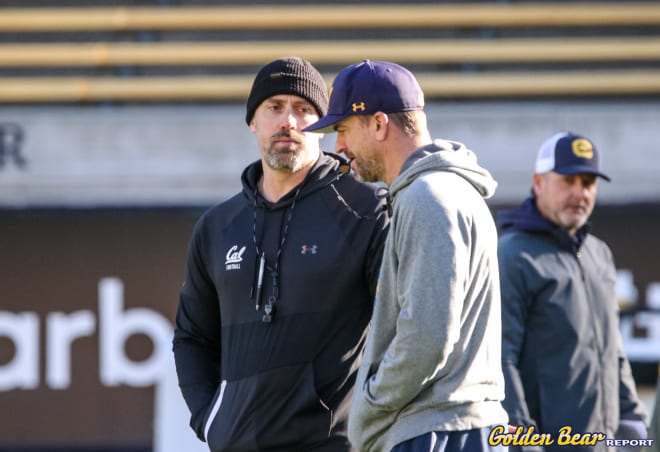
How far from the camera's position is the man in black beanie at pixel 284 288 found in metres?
3.50

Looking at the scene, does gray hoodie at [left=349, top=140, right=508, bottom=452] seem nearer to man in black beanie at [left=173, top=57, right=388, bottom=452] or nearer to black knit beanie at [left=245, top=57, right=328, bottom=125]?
man in black beanie at [left=173, top=57, right=388, bottom=452]

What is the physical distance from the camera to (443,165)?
3.04 meters

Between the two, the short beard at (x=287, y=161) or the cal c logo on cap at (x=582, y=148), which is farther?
the cal c logo on cap at (x=582, y=148)

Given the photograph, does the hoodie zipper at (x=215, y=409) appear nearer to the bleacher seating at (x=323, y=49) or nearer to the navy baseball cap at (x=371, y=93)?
the navy baseball cap at (x=371, y=93)

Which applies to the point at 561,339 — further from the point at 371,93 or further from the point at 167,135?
the point at 167,135

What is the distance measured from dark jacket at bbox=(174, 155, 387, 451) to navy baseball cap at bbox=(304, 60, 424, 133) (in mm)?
427

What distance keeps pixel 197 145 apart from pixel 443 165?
183 inches

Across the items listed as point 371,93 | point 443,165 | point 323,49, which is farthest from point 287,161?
point 323,49

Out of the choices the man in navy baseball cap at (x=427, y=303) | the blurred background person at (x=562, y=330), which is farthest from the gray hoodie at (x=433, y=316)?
the blurred background person at (x=562, y=330)

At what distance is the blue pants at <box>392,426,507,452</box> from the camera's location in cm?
293

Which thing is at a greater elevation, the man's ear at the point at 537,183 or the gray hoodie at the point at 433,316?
the man's ear at the point at 537,183

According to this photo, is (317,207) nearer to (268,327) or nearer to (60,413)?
(268,327)

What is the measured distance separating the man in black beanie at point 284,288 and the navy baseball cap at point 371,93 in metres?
0.43

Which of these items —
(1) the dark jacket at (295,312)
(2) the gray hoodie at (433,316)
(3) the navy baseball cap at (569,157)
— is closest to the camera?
(2) the gray hoodie at (433,316)
